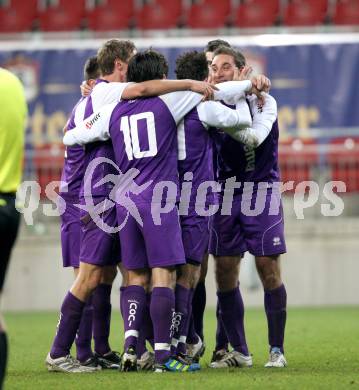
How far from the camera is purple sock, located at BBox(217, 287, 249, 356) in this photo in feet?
22.6

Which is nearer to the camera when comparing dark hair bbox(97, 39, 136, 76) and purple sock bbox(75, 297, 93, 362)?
dark hair bbox(97, 39, 136, 76)

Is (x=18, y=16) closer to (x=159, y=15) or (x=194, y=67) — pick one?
(x=159, y=15)

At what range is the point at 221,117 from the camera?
6289 mm

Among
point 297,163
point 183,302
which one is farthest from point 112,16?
point 183,302

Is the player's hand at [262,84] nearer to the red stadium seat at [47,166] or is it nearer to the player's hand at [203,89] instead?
the player's hand at [203,89]

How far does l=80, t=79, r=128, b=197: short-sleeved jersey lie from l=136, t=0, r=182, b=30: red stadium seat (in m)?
11.0

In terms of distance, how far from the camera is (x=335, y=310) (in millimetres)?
12750

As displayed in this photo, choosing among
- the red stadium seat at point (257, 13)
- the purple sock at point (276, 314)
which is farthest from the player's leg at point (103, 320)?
the red stadium seat at point (257, 13)

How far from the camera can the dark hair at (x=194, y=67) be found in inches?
255

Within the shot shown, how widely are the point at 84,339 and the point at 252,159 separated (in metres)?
1.65

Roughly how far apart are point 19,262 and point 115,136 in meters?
7.66

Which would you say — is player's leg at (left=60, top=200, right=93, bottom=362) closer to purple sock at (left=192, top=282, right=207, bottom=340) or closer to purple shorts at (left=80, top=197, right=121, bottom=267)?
purple shorts at (left=80, top=197, right=121, bottom=267)

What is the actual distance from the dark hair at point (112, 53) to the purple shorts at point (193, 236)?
3.62 ft

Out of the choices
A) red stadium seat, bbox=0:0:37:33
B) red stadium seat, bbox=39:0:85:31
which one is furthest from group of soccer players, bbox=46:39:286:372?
red stadium seat, bbox=0:0:37:33
